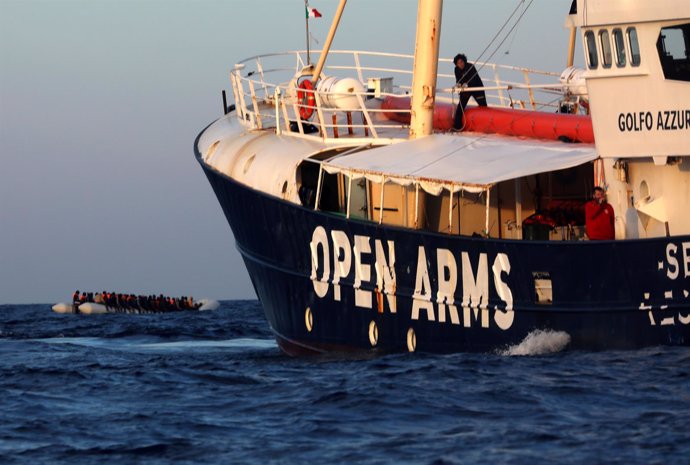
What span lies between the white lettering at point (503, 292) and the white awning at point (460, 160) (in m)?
1.10

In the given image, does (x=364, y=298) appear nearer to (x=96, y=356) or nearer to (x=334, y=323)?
(x=334, y=323)

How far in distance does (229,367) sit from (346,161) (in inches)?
155

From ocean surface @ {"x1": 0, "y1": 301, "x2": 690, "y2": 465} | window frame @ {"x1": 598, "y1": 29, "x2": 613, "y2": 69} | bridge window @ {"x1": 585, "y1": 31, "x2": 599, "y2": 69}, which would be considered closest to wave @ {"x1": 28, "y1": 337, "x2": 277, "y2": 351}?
ocean surface @ {"x1": 0, "y1": 301, "x2": 690, "y2": 465}

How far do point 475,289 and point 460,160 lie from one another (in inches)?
96.3

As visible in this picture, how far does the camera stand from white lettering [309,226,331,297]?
Result: 83.9 feet

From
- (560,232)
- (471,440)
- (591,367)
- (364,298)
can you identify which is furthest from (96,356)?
(471,440)

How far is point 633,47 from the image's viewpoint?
21.8 metres

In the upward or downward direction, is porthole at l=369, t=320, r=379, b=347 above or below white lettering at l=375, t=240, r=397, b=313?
Result: below

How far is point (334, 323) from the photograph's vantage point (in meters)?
26.1

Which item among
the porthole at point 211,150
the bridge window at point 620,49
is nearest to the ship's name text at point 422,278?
the bridge window at point 620,49

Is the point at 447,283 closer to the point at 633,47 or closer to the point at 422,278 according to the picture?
the point at 422,278

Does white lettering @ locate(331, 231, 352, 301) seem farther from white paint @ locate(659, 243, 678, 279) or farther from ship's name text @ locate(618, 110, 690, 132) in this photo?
white paint @ locate(659, 243, 678, 279)

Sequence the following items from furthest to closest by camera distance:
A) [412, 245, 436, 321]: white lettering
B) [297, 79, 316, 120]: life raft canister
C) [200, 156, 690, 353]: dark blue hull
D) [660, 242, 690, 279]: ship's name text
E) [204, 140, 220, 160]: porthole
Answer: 1. [204, 140, 220, 160]: porthole
2. [297, 79, 316, 120]: life raft canister
3. [412, 245, 436, 321]: white lettering
4. [200, 156, 690, 353]: dark blue hull
5. [660, 242, 690, 279]: ship's name text

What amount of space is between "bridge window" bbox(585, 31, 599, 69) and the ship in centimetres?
2
